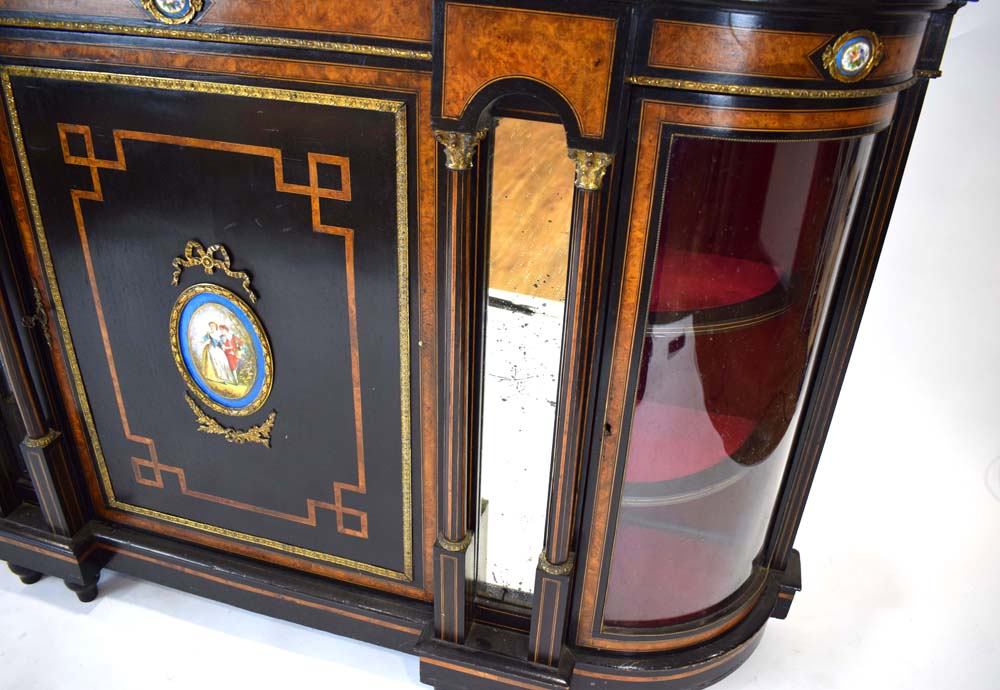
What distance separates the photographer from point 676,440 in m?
1.33

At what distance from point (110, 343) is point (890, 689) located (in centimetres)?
168

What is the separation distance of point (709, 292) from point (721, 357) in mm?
122

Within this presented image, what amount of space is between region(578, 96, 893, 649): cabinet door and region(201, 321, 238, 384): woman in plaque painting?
0.69 metres

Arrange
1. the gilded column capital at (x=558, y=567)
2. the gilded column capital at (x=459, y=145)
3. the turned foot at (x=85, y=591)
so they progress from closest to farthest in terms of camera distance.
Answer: the gilded column capital at (x=459, y=145), the gilded column capital at (x=558, y=567), the turned foot at (x=85, y=591)

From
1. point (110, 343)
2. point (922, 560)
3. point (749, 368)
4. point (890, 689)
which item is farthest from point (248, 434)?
point (922, 560)

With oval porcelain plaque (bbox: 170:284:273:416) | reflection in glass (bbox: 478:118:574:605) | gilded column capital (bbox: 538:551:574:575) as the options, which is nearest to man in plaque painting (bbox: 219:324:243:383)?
oval porcelain plaque (bbox: 170:284:273:416)

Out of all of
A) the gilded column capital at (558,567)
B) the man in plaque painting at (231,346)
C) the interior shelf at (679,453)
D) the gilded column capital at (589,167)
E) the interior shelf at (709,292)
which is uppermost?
the gilded column capital at (589,167)

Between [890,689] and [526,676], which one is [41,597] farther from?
[890,689]

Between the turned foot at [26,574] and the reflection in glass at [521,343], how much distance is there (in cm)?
104

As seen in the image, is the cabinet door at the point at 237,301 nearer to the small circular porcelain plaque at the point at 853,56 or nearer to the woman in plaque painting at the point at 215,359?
the woman in plaque painting at the point at 215,359

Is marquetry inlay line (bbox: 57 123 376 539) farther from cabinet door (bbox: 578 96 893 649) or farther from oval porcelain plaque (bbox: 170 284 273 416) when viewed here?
cabinet door (bbox: 578 96 893 649)

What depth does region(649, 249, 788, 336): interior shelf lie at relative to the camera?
46.1 inches

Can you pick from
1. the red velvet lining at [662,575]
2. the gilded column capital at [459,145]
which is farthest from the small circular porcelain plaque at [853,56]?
the red velvet lining at [662,575]

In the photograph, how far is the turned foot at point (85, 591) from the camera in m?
1.73
